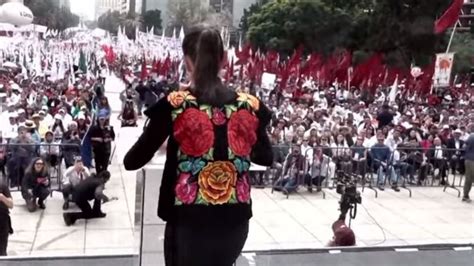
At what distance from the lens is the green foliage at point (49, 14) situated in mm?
28058

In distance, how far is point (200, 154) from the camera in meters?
1.77

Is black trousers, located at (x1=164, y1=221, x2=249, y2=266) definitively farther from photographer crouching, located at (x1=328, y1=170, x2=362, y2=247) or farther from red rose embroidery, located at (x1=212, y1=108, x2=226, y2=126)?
photographer crouching, located at (x1=328, y1=170, x2=362, y2=247)

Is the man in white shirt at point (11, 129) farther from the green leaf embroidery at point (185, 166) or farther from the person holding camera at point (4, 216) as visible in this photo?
the green leaf embroidery at point (185, 166)

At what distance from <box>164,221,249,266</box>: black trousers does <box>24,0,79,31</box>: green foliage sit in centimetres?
2742

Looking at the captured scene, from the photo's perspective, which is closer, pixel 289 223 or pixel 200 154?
pixel 200 154

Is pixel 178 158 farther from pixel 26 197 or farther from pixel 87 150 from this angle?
pixel 87 150

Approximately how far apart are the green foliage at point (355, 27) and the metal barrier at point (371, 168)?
13628mm

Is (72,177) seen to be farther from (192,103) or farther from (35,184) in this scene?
(192,103)

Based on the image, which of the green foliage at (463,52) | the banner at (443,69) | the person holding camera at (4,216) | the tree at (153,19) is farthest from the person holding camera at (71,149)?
the green foliage at (463,52)

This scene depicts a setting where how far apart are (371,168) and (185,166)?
8924 mm

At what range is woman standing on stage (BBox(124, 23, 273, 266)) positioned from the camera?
5.82ft

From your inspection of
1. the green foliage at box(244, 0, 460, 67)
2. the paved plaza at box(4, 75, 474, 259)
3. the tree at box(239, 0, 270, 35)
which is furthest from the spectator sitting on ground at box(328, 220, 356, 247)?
the green foliage at box(244, 0, 460, 67)

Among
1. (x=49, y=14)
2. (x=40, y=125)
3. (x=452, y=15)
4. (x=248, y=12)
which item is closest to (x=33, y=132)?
(x=40, y=125)

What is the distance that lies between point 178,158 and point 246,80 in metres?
17.2
